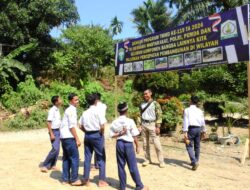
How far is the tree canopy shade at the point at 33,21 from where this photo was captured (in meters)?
20.2

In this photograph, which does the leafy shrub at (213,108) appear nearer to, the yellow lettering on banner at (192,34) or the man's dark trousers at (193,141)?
the yellow lettering on banner at (192,34)

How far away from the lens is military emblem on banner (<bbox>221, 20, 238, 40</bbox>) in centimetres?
891

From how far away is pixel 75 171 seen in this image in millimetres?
6914

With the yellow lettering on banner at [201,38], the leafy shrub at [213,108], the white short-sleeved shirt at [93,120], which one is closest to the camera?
the white short-sleeved shirt at [93,120]

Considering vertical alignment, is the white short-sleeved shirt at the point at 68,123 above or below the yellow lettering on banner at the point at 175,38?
below

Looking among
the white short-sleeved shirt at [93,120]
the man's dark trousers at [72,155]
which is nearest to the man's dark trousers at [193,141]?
the white short-sleeved shirt at [93,120]

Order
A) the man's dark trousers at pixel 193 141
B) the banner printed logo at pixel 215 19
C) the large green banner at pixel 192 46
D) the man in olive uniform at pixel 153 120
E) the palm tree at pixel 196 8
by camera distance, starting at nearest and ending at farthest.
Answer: the man's dark trousers at pixel 193 141 → the man in olive uniform at pixel 153 120 → the large green banner at pixel 192 46 → the banner printed logo at pixel 215 19 → the palm tree at pixel 196 8

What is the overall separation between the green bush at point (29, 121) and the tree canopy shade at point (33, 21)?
5732 mm

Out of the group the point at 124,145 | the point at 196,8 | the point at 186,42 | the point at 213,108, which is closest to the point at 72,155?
the point at 124,145

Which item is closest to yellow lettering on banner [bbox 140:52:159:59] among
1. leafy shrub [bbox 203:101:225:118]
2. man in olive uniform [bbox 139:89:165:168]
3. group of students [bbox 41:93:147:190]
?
man in olive uniform [bbox 139:89:165:168]

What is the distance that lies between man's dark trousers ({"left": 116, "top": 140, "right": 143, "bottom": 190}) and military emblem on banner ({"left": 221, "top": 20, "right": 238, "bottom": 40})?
4145mm

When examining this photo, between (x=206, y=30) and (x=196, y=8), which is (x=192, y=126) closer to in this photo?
(x=206, y=30)

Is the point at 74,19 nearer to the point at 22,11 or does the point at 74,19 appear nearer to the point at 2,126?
the point at 22,11

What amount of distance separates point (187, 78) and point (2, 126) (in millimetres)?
9847
